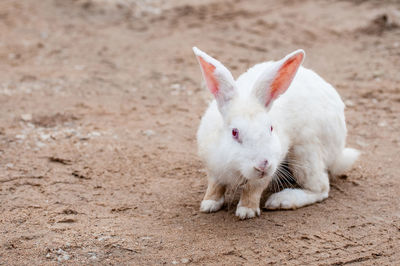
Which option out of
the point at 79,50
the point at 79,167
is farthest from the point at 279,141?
the point at 79,50

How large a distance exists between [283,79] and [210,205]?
1.08 metres

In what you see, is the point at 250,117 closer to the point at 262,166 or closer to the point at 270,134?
the point at 270,134

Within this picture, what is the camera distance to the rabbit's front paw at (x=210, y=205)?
158 inches

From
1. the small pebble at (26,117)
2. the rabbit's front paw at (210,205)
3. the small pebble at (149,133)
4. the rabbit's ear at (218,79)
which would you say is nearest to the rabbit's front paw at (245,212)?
the rabbit's front paw at (210,205)

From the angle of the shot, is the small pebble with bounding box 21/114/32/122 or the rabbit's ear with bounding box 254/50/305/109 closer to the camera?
the rabbit's ear with bounding box 254/50/305/109

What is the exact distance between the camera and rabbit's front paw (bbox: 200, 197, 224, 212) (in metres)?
4.02

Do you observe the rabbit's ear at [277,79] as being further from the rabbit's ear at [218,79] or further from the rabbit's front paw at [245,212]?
the rabbit's front paw at [245,212]

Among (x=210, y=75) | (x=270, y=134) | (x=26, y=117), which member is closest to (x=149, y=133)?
(x=26, y=117)

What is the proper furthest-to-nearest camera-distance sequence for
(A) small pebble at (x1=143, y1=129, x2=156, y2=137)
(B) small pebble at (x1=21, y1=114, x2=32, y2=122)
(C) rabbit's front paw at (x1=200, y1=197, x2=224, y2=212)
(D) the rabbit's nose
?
(B) small pebble at (x1=21, y1=114, x2=32, y2=122) < (A) small pebble at (x1=143, y1=129, x2=156, y2=137) < (C) rabbit's front paw at (x1=200, y1=197, x2=224, y2=212) < (D) the rabbit's nose

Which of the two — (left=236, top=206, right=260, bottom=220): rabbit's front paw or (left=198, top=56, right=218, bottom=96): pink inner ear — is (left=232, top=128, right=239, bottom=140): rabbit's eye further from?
(left=236, top=206, right=260, bottom=220): rabbit's front paw

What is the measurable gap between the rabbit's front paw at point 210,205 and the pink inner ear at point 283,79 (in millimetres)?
851

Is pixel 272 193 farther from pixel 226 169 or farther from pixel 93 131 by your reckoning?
pixel 93 131

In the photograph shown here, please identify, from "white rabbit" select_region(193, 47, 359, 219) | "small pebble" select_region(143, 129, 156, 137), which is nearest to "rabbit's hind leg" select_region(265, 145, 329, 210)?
"white rabbit" select_region(193, 47, 359, 219)

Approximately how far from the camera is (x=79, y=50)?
26.6ft
